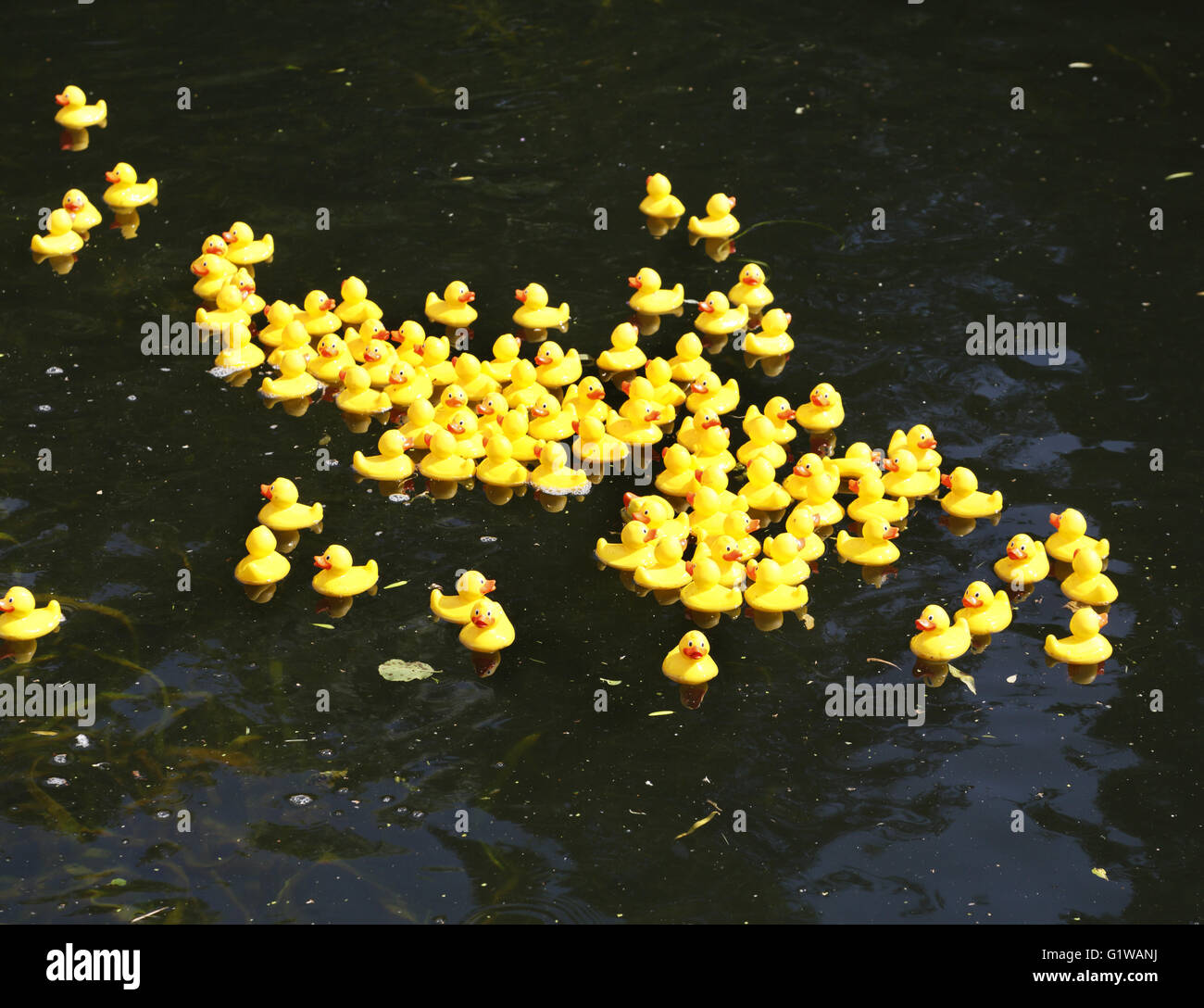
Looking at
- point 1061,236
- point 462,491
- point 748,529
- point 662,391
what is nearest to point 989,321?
point 1061,236

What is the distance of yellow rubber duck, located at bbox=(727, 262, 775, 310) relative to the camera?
360 inches

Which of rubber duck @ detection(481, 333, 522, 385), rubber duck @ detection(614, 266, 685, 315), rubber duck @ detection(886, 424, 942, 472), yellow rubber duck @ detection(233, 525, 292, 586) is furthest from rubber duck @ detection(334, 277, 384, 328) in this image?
rubber duck @ detection(886, 424, 942, 472)

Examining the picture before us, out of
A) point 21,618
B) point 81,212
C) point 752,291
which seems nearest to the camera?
point 21,618

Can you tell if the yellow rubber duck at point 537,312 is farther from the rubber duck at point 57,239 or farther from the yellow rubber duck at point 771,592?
the rubber duck at point 57,239

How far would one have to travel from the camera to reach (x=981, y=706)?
6621 mm

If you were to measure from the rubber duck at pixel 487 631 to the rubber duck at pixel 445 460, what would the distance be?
1207 millimetres

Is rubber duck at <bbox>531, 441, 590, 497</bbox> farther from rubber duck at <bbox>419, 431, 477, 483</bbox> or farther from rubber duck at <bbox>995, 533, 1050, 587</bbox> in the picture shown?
rubber duck at <bbox>995, 533, 1050, 587</bbox>

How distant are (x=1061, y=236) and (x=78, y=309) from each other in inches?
254

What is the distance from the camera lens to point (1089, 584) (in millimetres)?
7086

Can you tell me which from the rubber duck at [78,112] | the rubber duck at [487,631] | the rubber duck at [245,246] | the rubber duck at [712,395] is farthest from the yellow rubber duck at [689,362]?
the rubber duck at [78,112]

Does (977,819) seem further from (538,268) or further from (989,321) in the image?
(538,268)

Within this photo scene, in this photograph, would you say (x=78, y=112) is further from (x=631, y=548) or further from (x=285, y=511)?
(x=631, y=548)

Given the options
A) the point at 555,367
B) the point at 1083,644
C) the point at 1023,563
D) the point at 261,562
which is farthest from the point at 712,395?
the point at 261,562

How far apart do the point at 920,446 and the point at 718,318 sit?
1.84 metres
